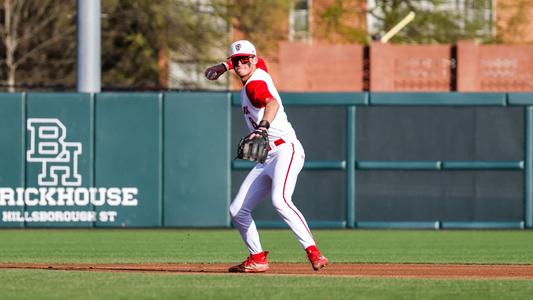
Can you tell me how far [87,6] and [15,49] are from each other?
16.6 m

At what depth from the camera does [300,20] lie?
1610 inches

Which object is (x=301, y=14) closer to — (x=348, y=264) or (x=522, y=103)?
(x=522, y=103)

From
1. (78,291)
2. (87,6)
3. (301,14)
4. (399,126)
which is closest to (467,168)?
(399,126)

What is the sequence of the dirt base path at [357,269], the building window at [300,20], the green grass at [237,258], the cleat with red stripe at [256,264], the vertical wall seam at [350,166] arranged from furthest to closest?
the building window at [300,20]
the vertical wall seam at [350,166]
the dirt base path at [357,269]
the cleat with red stripe at [256,264]
the green grass at [237,258]

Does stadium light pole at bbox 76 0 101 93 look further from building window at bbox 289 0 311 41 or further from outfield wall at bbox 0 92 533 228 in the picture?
building window at bbox 289 0 311 41

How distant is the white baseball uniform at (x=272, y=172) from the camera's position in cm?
1051

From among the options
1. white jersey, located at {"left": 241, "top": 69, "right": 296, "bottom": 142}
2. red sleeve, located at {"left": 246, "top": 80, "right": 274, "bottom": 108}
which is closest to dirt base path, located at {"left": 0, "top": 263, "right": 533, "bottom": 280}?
white jersey, located at {"left": 241, "top": 69, "right": 296, "bottom": 142}

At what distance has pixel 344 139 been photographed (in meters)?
17.8

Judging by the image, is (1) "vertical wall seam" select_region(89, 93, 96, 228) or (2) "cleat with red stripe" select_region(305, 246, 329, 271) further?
(1) "vertical wall seam" select_region(89, 93, 96, 228)

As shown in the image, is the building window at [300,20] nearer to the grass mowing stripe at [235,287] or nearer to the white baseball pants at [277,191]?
the white baseball pants at [277,191]

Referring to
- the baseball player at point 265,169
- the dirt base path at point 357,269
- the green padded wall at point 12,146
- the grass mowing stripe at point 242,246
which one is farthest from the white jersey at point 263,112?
the green padded wall at point 12,146

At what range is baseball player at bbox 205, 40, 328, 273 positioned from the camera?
1053 centimetres

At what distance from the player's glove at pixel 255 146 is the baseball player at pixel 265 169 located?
8 cm

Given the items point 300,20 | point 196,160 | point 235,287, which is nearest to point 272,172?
point 235,287
